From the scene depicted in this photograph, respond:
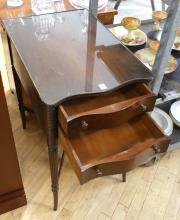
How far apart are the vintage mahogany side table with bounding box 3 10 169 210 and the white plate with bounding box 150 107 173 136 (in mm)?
465

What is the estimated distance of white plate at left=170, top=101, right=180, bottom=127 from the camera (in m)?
1.32

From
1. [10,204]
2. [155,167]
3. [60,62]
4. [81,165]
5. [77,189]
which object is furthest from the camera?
[155,167]

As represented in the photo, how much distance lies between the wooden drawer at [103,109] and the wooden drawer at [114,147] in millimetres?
64

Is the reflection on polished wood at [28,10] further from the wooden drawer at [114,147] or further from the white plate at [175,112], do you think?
the wooden drawer at [114,147]

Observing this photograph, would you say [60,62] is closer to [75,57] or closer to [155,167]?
[75,57]

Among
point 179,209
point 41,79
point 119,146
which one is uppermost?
point 41,79

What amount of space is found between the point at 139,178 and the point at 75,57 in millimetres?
730

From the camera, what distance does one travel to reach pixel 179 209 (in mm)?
1169

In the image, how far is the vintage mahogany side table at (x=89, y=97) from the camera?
719 millimetres

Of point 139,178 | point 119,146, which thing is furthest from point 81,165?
point 139,178

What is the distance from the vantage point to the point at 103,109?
73 cm

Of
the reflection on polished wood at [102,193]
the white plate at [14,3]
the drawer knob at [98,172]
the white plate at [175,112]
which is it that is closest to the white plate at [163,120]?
the white plate at [175,112]

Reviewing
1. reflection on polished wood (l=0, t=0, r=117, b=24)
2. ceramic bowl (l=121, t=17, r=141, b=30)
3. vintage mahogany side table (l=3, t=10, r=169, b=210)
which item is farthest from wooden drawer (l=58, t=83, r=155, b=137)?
reflection on polished wood (l=0, t=0, r=117, b=24)

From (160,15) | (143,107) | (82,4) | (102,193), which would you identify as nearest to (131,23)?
(160,15)
